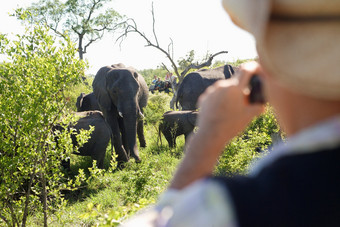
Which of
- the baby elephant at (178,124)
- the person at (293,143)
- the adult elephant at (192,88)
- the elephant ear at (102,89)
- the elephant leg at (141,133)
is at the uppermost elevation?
the person at (293,143)

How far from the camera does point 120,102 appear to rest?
8766 mm

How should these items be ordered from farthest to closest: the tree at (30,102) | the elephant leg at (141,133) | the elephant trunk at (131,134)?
the elephant leg at (141,133) → the elephant trunk at (131,134) → the tree at (30,102)

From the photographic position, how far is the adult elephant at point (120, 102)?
333 inches

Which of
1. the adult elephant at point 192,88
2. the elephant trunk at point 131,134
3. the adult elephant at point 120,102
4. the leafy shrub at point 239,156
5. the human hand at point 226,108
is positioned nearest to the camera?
the human hand at point 226,108

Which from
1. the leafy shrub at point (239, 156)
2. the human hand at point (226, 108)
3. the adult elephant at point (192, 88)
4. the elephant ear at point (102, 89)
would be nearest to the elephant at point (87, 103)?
the elephant ear at point (102, 89)

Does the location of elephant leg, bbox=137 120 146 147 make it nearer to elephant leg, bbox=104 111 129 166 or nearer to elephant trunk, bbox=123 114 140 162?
elephant leg, bbox=104 111 129 166

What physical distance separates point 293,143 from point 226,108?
0.18 meters

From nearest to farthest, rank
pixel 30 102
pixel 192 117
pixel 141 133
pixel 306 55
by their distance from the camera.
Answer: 1. pixel 306 55
2. pixel 30 102
3. pixel 192 117
4. pixel 141 133

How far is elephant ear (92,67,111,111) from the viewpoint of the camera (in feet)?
30.6

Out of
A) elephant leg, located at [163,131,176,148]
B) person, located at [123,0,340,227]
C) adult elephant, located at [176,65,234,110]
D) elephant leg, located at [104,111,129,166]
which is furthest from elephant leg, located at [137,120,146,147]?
person, located at [123,0,340,227]

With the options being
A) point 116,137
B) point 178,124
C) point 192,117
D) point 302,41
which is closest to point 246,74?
point 302,41

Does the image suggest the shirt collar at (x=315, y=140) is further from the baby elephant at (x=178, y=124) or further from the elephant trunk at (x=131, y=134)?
the baby elephant at (x=178, y=124)

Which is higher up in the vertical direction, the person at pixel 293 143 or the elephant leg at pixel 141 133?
the person at pixel 293 143

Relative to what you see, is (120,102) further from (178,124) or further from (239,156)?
(239,156)
